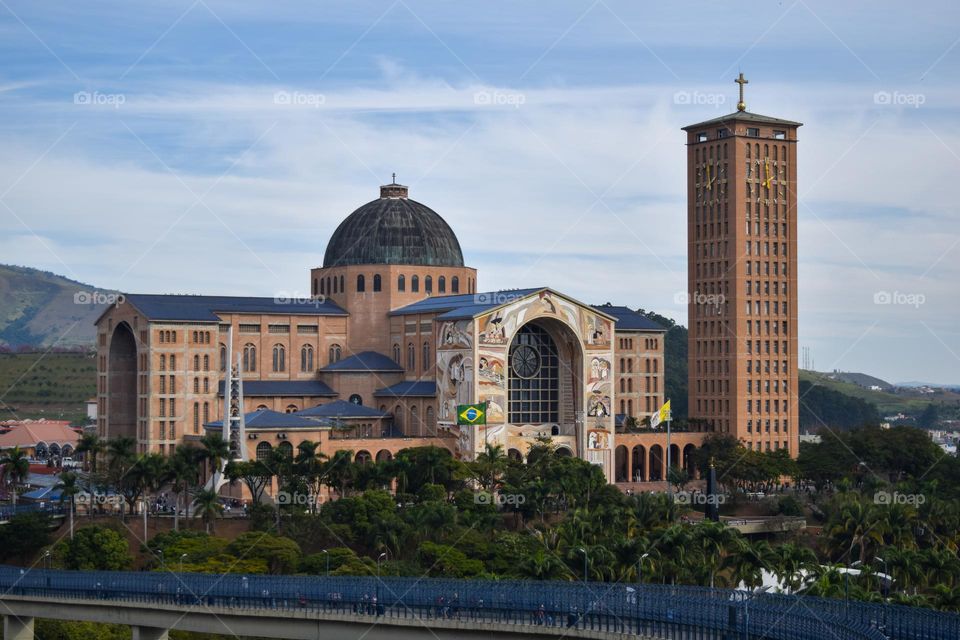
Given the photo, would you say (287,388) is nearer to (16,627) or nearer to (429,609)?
(16,627)

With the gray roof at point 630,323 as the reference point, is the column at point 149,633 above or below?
below

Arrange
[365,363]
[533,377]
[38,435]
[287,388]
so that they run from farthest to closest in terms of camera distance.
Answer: [38,435]
[365,363]
[287,388]
[533,377]

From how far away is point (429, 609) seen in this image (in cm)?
5959

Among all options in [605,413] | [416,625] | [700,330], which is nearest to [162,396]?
[605,413]

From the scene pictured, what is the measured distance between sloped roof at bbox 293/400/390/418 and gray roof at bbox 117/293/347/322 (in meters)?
8.49

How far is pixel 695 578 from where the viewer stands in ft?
231

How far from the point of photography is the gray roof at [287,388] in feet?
367

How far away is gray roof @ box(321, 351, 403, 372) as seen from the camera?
114812 mm

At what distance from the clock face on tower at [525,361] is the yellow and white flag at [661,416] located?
9.33 meters

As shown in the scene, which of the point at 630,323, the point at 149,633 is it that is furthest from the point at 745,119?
the point at 149,633

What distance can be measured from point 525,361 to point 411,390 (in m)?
8.55

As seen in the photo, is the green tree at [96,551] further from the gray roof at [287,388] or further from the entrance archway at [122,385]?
the gray roof at [287,388]

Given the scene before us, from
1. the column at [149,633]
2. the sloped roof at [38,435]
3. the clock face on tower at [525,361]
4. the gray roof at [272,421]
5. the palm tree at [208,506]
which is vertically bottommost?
the column at [149,633]

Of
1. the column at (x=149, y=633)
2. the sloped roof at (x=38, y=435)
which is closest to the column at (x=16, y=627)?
the column at (x=149, y=633)
